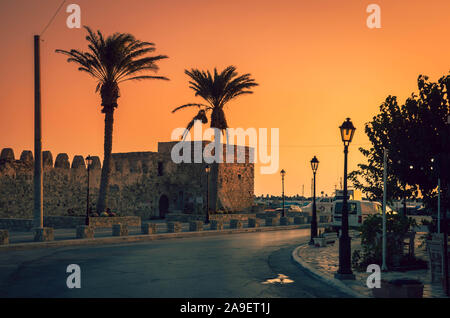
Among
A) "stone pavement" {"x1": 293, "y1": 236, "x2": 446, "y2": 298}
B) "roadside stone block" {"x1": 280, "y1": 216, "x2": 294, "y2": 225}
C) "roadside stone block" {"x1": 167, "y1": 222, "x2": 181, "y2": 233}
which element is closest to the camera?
"stone pavement" {"x1": 293, "y1": 236, "x2": 446, "y2": 298}

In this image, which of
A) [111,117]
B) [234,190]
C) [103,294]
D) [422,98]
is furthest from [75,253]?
[234,190]

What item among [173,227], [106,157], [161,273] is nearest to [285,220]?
[173,227]

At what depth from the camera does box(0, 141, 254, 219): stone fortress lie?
3014 cm

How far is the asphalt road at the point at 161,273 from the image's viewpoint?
961 cm

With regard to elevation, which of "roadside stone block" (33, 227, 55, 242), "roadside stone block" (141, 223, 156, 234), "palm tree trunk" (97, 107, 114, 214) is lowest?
"roadside stone block" (141, 223, 156, 234)

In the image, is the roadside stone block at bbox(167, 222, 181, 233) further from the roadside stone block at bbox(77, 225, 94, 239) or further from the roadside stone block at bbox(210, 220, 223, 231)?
the roadside stone block at bbox(77, 225, 94, 239)

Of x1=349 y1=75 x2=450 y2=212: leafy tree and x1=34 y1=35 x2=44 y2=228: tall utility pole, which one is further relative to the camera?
x1=34 y1=35 x2=44 y2=228: tall utility pole

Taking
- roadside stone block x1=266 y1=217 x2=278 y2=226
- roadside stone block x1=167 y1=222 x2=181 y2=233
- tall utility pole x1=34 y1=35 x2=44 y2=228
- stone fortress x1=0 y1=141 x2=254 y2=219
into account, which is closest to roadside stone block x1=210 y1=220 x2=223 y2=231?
roadside stone block x1=167 y1=222 x2=181 y2=233

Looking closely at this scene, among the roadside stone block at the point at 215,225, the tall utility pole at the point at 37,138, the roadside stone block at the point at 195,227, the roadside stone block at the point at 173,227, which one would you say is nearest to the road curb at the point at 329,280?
the tall utility pole at the point at 37,138

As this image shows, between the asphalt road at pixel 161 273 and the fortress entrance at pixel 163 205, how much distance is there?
79.1 ft

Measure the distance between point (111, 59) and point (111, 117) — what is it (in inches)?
145

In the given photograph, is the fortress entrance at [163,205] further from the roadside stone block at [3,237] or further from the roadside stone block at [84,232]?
the roadside stone block at [3,237]

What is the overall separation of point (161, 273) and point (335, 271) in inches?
167
